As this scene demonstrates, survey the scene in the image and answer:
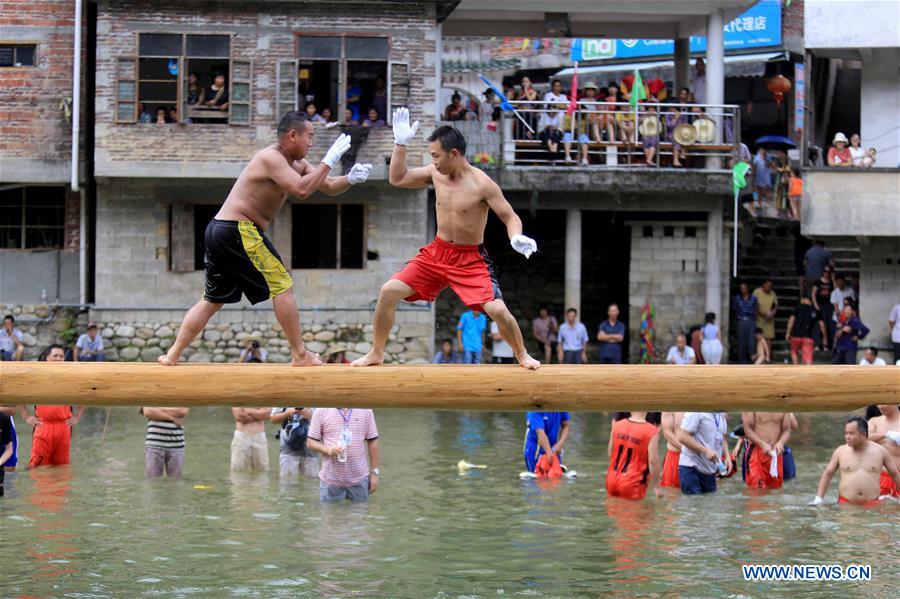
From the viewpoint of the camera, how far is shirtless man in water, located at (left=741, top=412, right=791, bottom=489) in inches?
606

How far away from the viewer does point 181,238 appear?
86.7ft

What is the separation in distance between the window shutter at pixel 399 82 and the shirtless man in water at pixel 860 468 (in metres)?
13.2

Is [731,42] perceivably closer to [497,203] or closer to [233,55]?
[233,55]

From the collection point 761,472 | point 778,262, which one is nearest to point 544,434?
point 761,472

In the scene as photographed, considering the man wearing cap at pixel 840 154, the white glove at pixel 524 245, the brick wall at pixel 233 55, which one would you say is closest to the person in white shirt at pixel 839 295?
the man wearing cap at pixel 840 154

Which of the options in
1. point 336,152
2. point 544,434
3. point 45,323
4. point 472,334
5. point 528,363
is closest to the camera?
point 336,152

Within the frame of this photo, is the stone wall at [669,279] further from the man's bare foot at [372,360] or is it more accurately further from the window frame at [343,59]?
the man's bare foot at [372,360]

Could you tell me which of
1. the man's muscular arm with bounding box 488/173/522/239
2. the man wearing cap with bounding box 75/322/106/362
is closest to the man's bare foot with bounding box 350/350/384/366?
the man's muscular arm with bounding box 488/173/522/239

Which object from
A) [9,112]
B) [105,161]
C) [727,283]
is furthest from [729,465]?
[9,112]

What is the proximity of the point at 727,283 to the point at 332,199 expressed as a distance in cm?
734

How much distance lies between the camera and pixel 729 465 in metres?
15.7

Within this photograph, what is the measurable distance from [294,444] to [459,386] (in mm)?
→ 5959

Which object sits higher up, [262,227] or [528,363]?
[262,227]

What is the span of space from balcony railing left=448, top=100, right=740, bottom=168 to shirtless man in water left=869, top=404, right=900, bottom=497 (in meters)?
11.6
